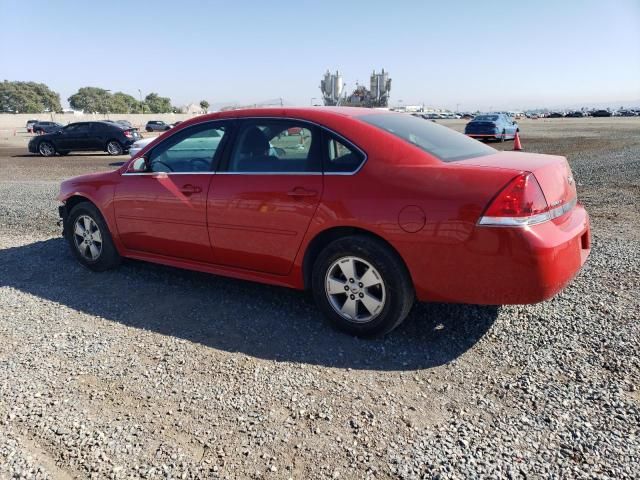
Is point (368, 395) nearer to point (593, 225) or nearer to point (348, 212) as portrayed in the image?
point (348, 212)

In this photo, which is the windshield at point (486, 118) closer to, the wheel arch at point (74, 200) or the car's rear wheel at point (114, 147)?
the car's rear wheel at point (114, 147)

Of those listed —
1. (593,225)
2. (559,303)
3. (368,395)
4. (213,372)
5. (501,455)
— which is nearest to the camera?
(501,455)

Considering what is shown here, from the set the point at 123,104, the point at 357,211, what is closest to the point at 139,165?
the point at 357,211

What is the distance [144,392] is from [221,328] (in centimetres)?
92

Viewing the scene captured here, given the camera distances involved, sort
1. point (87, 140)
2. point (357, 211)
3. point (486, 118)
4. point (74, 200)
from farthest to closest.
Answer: point (486, 118) → point (87, 140) → point (74, 200) → point (357, 211)

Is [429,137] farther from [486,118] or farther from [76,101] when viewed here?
[76,101]

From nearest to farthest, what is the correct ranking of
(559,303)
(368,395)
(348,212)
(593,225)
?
(368,395) < (348,212) < (559,303) < (593,225)

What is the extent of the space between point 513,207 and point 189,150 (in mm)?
2829

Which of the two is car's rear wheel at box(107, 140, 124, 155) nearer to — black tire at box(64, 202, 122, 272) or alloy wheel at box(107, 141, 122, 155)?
alloy wheel at box(107, 141, 122, 155)

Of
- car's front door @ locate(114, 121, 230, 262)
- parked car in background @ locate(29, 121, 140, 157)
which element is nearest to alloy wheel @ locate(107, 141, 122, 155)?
parked car in background @ locate(29, 121, 140, 157)

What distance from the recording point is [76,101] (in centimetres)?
13538

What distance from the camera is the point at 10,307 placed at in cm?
432

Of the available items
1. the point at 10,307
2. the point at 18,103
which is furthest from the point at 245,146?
the point at 18,103

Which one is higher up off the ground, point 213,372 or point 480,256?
point 480,256
